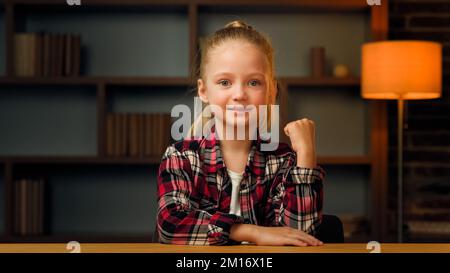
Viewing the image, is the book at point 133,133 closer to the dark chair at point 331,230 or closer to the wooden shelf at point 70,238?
the wooden shelf at point 70,238

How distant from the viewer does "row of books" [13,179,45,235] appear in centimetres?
286

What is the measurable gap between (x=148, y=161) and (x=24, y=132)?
675mm

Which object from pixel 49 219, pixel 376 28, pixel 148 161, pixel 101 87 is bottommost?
pixel 49 219

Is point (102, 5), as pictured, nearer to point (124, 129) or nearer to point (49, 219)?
point (124, 129)

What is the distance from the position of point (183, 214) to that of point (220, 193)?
0.51 ft

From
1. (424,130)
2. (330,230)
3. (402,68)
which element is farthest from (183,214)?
(424,130)

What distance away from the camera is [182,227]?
0.92 meters

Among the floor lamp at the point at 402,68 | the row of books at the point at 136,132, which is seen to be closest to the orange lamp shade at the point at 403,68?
the floor lamp at the point at 402,68

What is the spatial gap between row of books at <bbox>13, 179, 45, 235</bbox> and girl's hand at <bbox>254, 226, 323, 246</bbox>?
2.19m

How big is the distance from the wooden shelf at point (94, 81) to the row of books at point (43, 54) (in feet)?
0.10

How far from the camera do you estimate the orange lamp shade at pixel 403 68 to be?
2.62 metres

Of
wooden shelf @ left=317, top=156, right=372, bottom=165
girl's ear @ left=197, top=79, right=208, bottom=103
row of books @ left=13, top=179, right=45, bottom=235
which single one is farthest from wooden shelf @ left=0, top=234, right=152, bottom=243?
girl's ear @ left=197, top=79, right=208, bottom=103
